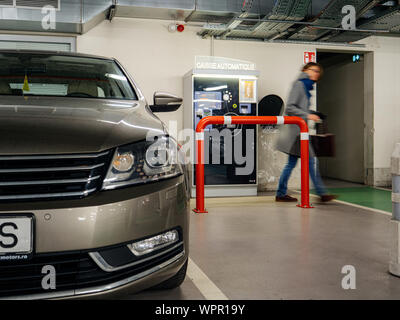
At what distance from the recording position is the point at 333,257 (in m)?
2.95

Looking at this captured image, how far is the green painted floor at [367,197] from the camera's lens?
5.44 meters

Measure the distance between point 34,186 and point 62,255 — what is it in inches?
10.4

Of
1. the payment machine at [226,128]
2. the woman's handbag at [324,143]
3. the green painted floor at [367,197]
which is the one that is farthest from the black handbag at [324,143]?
the payment machine at [226,128]

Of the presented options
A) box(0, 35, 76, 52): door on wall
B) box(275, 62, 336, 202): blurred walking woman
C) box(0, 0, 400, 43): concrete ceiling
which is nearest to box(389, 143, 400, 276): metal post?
box(275, 62, 336, 202): blurred walking woman

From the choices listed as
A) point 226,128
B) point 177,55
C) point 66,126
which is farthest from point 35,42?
point 66,126

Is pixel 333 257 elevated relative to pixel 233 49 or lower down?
lower down

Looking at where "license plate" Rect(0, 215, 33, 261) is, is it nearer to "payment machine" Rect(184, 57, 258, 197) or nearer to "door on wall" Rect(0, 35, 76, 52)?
"payment machine" Rect(184, 57, 258, 197)

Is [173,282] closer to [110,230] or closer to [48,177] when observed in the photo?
[110,230]

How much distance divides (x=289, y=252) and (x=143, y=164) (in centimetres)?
177

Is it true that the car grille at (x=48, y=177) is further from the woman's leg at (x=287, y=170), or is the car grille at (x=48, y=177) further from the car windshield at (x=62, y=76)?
the woman's leg at (x=287, y=170)
